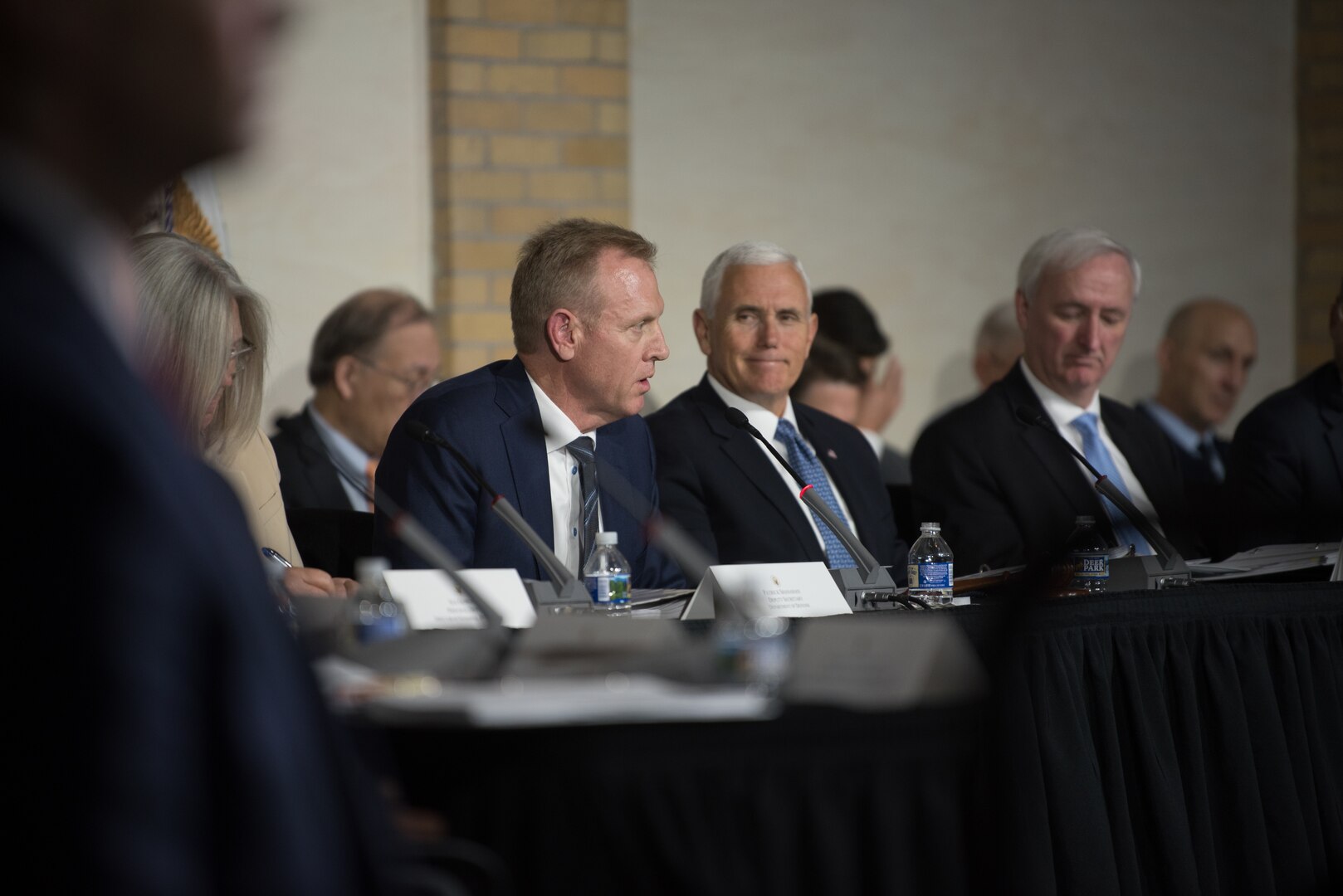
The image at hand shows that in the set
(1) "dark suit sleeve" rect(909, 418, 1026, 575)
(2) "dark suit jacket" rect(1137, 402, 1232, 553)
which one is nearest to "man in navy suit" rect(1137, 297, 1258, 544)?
(2) "dark suit jacket" rect(1137, 402, 1232, 553)

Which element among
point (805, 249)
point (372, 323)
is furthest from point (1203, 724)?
point (805, 249)

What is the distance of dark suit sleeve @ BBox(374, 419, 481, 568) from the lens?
2912 mm

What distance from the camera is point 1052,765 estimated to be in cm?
236

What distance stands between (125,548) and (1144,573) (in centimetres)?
251

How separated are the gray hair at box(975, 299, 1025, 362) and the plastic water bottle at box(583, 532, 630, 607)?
3.06 metres

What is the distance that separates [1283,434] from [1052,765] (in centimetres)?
170

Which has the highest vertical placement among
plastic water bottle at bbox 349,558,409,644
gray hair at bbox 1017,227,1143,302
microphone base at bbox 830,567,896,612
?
gray hair at bbox 1017,227,1143,302

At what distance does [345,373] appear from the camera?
4.36 m

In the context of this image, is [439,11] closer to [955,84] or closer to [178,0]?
[955,84]

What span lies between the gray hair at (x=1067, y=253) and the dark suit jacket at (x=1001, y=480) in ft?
1.19

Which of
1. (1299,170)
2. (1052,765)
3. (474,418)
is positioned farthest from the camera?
(1299,170)

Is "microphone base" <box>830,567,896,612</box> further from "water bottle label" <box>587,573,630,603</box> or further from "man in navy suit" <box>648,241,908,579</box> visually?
"man in navy suit" <box>648,241,908,579</box>

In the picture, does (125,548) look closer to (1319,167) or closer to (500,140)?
(500,140)

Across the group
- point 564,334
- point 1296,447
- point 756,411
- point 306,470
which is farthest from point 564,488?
point 1296,447
